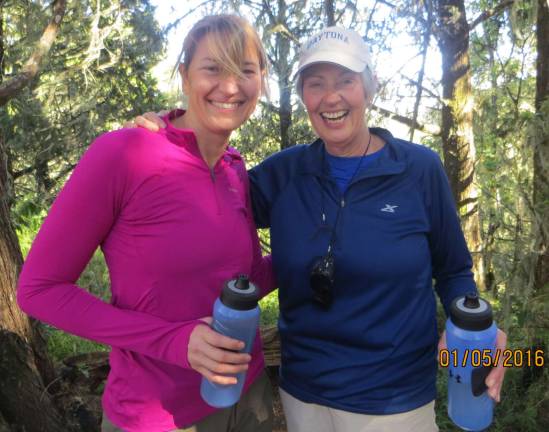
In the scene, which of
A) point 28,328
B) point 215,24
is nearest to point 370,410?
point 215,24

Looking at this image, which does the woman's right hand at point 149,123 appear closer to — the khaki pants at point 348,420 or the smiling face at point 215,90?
the smiling face at point 215,90

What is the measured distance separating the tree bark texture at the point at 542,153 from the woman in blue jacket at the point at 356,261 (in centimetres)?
183

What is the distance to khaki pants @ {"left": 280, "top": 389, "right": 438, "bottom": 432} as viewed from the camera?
2.03 metres

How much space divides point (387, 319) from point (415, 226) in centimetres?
41

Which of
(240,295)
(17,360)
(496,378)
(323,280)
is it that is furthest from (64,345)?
(496,378)

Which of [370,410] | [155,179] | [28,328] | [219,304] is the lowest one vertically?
[28,328]

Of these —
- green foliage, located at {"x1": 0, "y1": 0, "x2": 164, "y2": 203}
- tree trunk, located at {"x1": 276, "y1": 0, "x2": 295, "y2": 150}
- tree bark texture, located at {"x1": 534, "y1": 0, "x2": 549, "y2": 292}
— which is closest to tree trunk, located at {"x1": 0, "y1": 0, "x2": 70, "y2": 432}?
tree trunk, located at {"x1": 276, "y1": 0, "x2": 295, "y2": 150}

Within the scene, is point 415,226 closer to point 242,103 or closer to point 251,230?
point 251,230

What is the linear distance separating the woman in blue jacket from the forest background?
458 millimetres

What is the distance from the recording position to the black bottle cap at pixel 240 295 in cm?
156

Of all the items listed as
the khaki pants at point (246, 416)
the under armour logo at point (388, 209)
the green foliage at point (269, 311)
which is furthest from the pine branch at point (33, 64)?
the green foliage at point (269, 311)

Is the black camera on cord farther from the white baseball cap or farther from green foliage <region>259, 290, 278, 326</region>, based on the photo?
green foliage <region>259, 290, 278, 326</region>

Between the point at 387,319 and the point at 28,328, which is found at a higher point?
the point at 387,319

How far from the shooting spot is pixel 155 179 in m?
1.75
